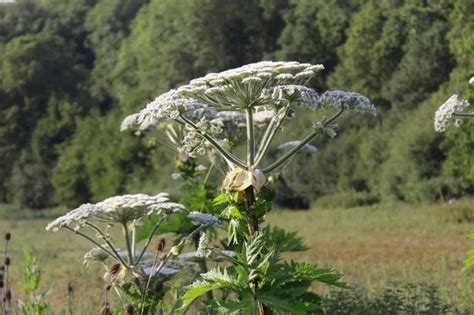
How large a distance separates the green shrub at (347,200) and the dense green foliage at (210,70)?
495 mm

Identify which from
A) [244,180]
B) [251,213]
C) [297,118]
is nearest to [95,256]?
[251,213]

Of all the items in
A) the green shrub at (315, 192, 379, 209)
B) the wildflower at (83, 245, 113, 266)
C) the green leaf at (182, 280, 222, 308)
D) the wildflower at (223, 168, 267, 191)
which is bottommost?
the green shrub at (315, 192, 379, 209)

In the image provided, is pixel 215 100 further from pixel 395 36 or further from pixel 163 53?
pixel 163 53

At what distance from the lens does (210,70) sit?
6569 centimetres

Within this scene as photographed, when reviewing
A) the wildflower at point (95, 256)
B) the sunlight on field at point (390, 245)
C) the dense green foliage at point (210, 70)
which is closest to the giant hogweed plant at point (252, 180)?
the wildflower at point (95, 256)

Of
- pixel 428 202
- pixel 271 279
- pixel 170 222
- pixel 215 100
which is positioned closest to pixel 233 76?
pixel 215 100

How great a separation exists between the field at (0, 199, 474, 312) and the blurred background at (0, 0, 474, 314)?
123mm

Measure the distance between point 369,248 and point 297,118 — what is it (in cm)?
2850

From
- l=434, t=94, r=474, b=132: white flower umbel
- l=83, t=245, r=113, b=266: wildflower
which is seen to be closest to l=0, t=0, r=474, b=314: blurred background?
l=83, t=245, r=113, b=266: wildflower

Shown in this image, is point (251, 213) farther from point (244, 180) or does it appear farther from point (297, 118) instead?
point (297, 118)

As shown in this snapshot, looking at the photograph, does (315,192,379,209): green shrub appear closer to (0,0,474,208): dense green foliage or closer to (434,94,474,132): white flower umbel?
(0,0,474,208): dense green foliage

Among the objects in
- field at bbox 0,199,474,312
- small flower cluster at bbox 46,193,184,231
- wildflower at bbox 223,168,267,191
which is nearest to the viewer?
wildflower at bbox 223,168,267,191

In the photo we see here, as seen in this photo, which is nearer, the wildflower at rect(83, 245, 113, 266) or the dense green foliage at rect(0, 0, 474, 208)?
the wildflower at rect(83, 245, 113, 266)

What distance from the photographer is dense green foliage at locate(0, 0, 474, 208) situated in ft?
144
